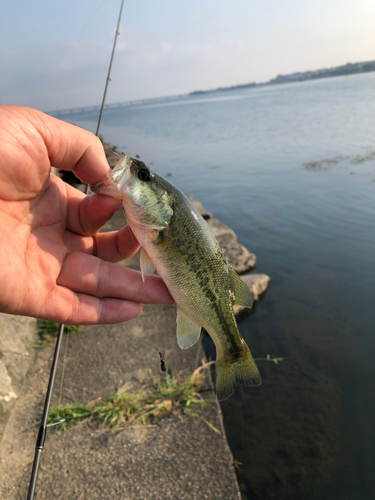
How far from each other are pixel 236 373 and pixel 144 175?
1.76 m

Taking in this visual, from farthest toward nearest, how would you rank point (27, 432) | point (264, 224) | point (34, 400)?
point (264, 224) < point (34, 400) < point (27, 432)

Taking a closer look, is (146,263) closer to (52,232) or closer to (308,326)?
(52,232)

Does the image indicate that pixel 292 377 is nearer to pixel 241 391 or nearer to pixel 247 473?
pixel 241 391

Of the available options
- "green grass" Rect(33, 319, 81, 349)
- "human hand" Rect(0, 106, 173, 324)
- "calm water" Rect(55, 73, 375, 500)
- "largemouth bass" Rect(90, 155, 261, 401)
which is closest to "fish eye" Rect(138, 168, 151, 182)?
"largemouth bass" Rect(90, 155, 261, 401)

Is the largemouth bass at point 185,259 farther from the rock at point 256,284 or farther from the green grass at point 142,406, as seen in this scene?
the rock at point 256,284

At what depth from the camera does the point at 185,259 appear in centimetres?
256

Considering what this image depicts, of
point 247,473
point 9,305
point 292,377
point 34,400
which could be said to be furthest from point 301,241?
point 9,305

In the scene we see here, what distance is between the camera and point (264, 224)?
11.8 m

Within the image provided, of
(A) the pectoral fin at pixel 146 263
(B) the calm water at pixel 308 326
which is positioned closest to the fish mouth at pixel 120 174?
(A) the pectoral fin at pixel 146 263

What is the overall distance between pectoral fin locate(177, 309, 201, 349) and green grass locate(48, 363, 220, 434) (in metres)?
2.04

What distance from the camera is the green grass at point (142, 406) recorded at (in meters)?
4.16

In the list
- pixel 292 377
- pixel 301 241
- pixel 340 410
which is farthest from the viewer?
pixel 301 241

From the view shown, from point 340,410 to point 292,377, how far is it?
0.89 m

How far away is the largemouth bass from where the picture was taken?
2.52 m
